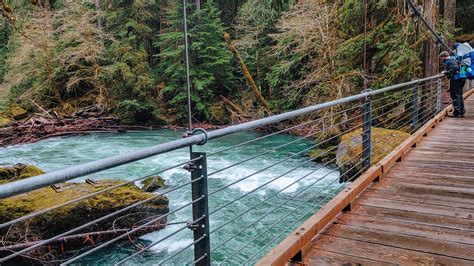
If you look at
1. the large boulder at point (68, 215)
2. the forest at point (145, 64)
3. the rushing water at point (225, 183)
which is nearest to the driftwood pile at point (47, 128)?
the rushing water at point (225, 183)

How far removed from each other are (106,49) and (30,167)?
14.7 meters

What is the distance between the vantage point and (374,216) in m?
3.00

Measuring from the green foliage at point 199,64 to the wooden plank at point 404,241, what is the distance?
17724mm

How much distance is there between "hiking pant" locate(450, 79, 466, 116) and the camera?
25.1 ft

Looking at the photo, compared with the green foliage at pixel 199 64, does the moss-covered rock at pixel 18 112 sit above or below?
below

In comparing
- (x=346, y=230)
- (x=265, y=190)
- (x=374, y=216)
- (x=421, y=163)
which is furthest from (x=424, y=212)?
(x=265, y=190)

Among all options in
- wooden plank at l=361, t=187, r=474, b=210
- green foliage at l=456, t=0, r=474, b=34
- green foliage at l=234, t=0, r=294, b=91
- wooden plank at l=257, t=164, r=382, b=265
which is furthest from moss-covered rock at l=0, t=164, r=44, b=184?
green foliage at l=456, t=0, r=474, b=34

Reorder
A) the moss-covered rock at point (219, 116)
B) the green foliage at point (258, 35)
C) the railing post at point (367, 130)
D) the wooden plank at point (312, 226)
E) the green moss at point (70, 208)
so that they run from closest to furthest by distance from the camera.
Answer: the wooden plank at point (312, 226), the railing post at point (367, 130), the green moss at point (70, 208), the green foliage at point (258, 35), the moss-covered rock at point (219, 116)

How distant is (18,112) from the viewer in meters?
18.2

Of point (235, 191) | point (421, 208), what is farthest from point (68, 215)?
point (421, 208)

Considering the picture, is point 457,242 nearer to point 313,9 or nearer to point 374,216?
point 374,216

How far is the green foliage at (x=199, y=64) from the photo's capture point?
20.6 m

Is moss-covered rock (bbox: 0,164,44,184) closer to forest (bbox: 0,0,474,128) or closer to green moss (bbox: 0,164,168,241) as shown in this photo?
green moss (bbox: 0,164,168,241)

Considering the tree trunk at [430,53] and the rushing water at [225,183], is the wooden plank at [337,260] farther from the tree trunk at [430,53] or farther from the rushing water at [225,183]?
the tree trunk at [430,53]
